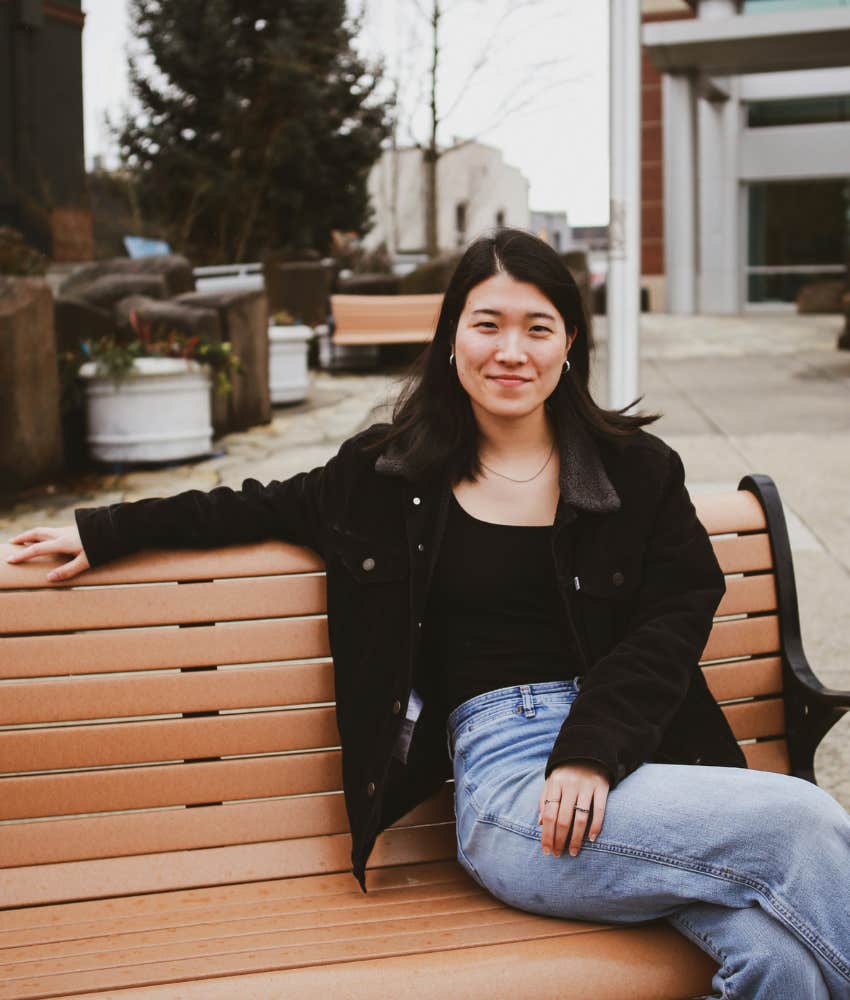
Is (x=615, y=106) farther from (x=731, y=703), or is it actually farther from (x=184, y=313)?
(x=731, y=703)

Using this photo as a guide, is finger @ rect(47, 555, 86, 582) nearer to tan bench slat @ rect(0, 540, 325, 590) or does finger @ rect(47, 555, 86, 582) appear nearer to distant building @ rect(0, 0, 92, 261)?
tan bench slat @ rect(0, 540, 325, 590)

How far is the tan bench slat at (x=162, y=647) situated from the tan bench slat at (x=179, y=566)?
10cm

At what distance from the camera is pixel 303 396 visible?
41.1 ft

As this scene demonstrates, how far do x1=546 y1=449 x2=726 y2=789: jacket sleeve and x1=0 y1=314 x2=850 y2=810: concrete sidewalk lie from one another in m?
0.25

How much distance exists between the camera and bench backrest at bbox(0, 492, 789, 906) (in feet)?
8.23

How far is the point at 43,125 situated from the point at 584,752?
15.2 meters

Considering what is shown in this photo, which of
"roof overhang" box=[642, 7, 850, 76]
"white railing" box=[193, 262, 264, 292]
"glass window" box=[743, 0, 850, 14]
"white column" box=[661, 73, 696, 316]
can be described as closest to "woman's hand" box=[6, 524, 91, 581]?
"white railing" box=[193, 262, 264, 292]

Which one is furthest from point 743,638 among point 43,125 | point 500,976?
point 43,125

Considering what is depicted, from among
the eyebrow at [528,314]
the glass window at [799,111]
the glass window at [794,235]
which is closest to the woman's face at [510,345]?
the eyebrow at [528,314]

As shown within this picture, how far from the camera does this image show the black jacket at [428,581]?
93.0 inches

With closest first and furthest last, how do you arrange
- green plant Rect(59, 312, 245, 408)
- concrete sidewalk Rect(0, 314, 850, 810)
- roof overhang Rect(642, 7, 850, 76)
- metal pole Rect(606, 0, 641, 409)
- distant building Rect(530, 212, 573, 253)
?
1. concrete sidewalk Rect(0, 314, 850, 810)
2. metal pole Rect(606, 0, 641, 409)
3. green plant Rect(59, 312, 245, 408)
4. roof overhang Rect(642, 7, 850, 76)
5. distant building Rect(530, 212, 573, 253)

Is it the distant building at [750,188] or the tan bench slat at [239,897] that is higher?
the distant building at [750,188]

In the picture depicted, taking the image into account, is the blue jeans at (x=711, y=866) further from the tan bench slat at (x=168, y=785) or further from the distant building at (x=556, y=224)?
the distant building at (x=556, y=224)

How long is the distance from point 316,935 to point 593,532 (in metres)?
0.87
